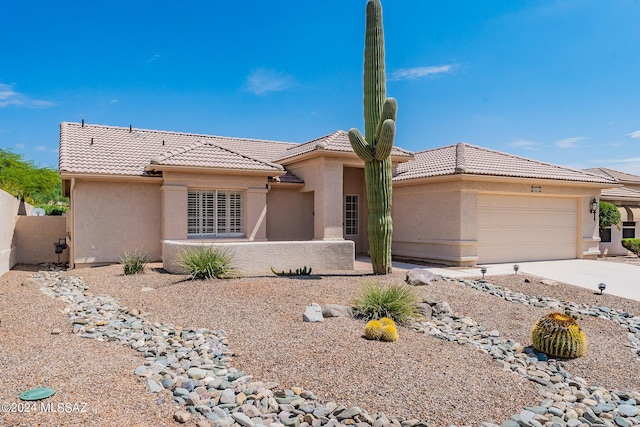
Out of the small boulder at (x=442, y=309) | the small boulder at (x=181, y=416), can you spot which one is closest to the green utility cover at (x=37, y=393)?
the small boulder at (x=181, y=416)

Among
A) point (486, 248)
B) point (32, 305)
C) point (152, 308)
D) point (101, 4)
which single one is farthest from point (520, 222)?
point (101, 4)

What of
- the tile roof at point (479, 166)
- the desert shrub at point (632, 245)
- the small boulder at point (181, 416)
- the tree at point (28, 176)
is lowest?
the small boulder at point (181, 416)

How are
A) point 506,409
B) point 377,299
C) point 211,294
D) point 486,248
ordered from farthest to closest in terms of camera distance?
1. point 486,248
2. point 211,294
3. point 377,299
4. point 506,409

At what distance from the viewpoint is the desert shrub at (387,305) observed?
29.9 feet

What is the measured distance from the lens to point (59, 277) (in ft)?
47.5

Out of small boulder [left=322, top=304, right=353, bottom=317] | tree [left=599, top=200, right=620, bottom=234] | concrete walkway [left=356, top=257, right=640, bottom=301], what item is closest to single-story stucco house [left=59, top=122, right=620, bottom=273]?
concrete walkway [left=356, top=257, right=640, bottom=301]

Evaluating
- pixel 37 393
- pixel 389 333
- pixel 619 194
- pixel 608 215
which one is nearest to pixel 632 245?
pixel 608 215

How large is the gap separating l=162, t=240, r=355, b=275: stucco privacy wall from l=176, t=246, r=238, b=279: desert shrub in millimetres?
390

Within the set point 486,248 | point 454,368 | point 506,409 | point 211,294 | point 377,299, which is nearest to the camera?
point 506,409

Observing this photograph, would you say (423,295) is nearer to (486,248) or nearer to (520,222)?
(486,248)

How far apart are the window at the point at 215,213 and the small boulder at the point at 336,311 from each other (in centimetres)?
958

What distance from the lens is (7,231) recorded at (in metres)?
16.3

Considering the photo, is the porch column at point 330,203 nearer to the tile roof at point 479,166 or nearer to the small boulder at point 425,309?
the tile roof at point 479,166

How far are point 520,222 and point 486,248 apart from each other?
220cm
